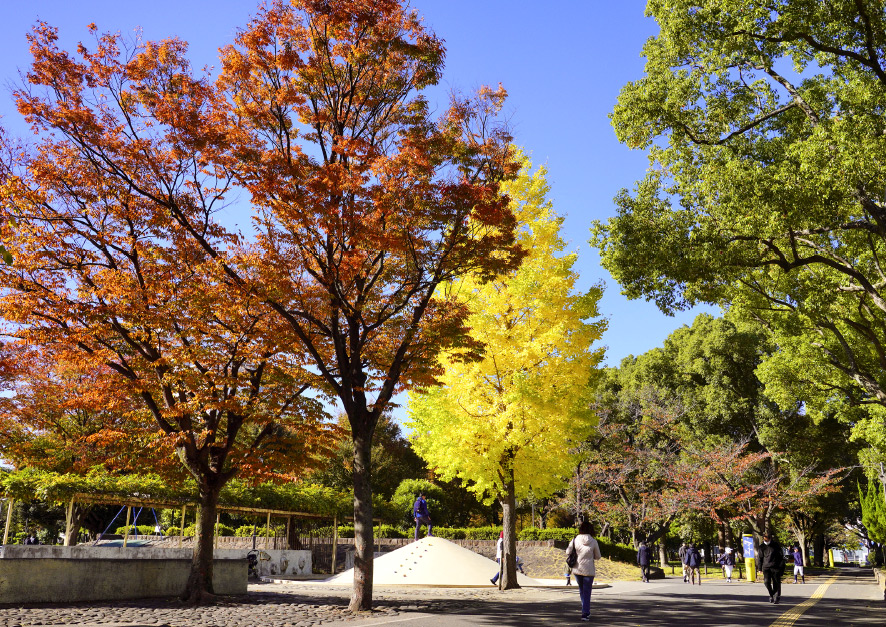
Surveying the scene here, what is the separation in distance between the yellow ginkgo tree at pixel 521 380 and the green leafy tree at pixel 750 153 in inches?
155

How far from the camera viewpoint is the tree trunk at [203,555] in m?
13.0

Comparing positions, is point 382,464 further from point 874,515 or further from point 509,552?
point 874,515

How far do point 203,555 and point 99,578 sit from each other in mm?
2157

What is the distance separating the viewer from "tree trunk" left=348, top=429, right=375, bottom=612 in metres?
11.3

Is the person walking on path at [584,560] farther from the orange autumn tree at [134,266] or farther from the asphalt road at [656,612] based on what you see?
the orange autumn tree at [134,266]

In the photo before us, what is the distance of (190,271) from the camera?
1261 centimetres

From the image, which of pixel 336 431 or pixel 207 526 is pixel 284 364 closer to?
pixel 336 431

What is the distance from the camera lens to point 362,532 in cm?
1163

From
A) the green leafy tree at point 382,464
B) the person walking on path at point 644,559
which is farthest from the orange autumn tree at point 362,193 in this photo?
the green leafy tree at point 382,464

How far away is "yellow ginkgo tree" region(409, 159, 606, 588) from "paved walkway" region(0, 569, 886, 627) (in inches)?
134

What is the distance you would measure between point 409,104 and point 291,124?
2.40 m

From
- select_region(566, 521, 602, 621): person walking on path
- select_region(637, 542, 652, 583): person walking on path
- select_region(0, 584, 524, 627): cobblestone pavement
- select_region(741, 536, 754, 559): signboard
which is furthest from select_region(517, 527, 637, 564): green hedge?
select_region(566, 521, 602, 621): person walking on path

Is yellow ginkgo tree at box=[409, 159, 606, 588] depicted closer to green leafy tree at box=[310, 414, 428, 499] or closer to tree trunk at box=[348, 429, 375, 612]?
tree trunk at box=[348, 429, 375, 612]

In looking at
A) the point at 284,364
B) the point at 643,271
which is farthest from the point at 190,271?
the point at 643,271
